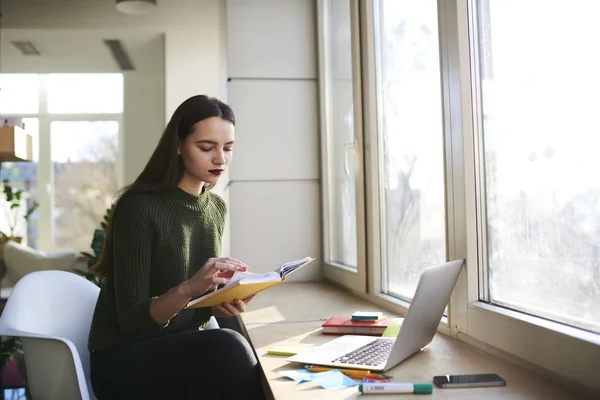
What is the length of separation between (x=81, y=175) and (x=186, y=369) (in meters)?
6.12

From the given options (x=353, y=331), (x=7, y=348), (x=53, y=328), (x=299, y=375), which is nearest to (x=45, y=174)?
(x=7, y=348)

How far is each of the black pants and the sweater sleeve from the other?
67 mm

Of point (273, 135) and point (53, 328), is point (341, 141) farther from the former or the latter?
point (53, 328)

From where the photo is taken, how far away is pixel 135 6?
4.00 meters

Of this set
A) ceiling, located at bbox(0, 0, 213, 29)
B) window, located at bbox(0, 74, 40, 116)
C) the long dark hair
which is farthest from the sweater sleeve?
window, located at bbox(0, 74, 40, 116)

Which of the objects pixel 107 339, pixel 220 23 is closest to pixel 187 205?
pixel 107 339

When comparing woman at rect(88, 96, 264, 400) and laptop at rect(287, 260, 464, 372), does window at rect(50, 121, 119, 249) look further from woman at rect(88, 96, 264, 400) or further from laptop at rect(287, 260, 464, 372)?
A: laptop at rect(287, 260, 464, 372)

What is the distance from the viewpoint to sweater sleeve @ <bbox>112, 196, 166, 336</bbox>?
5.30 ft

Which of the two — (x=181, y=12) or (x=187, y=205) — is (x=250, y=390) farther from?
(x=181, y=12)

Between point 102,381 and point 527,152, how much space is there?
1231 mm

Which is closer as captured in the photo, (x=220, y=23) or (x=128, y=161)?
(x=220, y=23)

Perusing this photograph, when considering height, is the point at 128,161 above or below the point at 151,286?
above

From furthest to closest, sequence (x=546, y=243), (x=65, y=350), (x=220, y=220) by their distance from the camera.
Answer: (x=220, y=220) → (x=65, y=350) → (x=546, y=243)

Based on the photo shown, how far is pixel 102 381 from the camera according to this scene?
165 centimetres
